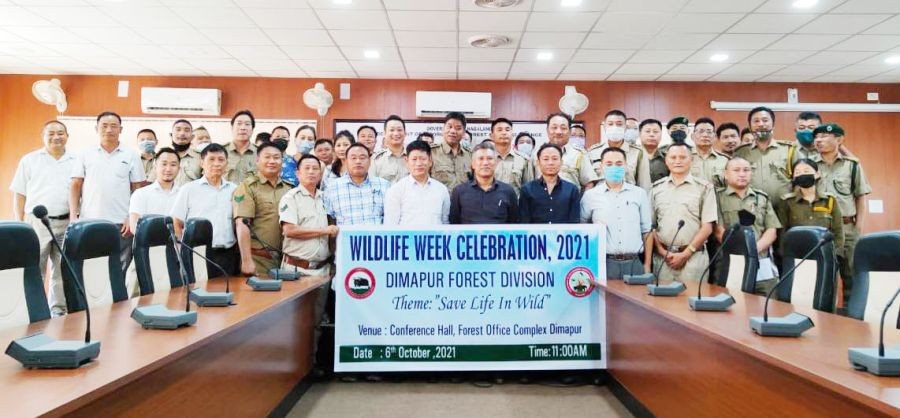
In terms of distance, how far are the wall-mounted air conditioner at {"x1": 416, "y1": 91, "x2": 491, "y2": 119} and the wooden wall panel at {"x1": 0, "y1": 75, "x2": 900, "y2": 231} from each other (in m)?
0.13

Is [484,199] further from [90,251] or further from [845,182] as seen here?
[845,182]

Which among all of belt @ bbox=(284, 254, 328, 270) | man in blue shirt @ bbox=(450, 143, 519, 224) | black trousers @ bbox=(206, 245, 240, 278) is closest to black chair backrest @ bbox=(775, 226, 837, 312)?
man in blue shirt @ bbox=(450, 143, 519, 224)

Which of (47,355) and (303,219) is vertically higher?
(303,219)

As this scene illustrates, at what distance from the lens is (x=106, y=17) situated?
484 cm

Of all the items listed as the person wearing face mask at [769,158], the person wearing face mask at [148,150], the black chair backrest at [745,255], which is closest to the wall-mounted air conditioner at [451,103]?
the person wearing face mask at [148,150]

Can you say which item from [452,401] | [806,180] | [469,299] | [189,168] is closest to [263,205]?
[469,299]

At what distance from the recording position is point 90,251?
2.20 m

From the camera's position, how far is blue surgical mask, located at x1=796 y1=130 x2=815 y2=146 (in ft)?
14.3

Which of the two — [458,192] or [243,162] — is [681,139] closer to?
[458,192]

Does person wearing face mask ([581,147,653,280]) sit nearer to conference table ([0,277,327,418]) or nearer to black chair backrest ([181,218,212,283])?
conference table ([0,277,327,418])

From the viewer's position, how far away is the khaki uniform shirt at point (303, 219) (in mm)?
3219

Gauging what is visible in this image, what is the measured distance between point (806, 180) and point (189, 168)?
16.7 feet

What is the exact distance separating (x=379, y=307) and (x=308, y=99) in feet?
14.9

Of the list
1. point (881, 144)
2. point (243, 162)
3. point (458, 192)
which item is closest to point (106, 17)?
point (243, 162)
